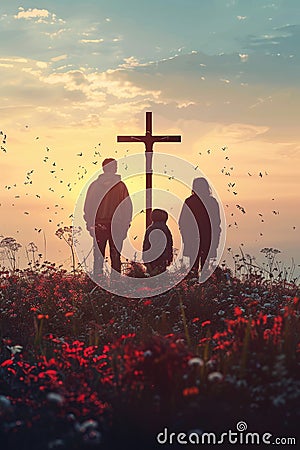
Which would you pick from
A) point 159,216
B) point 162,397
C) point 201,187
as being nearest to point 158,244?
point 159,216

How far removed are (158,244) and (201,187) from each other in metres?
1.72

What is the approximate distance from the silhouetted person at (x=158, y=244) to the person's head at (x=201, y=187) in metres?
0.97

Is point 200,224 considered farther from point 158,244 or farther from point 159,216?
point 158,244

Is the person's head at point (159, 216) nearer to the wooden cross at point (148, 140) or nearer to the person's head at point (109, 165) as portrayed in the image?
the person's head at point (109, 165)

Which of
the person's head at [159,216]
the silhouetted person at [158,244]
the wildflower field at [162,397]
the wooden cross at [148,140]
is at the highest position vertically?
the wooden cross at [148,140]

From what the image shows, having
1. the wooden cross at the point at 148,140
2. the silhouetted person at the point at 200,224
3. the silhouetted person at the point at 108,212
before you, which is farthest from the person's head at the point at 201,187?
the wooden cross at the point at 148,140

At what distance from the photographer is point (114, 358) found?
622 cm

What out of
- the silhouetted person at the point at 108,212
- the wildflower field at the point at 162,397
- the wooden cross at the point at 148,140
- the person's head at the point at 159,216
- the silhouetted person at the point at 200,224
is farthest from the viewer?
the wooden cross at the point at 148,140

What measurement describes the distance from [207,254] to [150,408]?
9.52m

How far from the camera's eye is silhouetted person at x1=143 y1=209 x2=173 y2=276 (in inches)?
558

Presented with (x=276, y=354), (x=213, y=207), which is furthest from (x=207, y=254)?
(x=276, y=354)

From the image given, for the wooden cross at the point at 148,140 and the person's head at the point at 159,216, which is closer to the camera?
the person's head at the point at 159,216

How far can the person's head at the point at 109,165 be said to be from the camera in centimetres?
1596

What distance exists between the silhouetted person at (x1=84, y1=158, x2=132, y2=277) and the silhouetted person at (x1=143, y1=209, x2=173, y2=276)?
141cm
